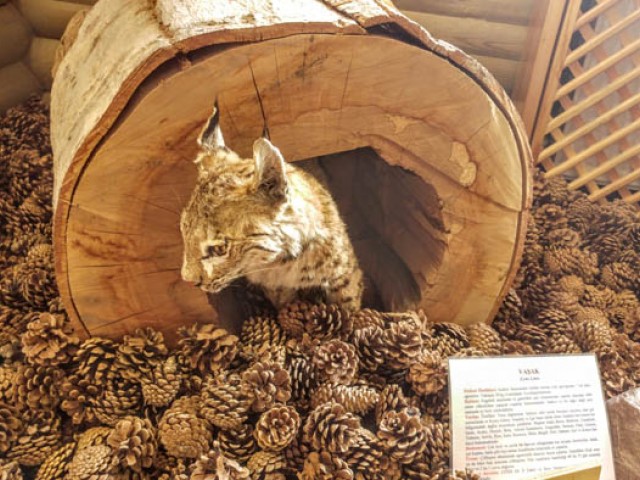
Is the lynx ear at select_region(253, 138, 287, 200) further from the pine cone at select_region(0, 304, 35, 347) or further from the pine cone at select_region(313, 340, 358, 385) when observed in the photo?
the pine cone at select_region(0, 304, 35, 347)

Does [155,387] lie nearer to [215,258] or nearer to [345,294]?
[215,258]

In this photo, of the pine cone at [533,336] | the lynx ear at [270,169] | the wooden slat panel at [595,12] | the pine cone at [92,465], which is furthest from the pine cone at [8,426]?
the wooden slat panel at [595,12]

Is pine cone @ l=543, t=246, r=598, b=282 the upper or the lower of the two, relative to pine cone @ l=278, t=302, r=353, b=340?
lower

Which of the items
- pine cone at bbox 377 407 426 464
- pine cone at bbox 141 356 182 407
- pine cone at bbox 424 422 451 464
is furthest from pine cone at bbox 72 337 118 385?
pine cone at bbox 424 422 451 464

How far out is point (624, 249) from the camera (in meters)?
2.28

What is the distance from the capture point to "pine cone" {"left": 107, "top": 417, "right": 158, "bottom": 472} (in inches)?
50.8

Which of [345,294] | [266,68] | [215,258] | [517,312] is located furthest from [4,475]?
[517,312]

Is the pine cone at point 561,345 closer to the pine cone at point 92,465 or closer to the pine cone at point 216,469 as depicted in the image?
the pine cone at point 216,469

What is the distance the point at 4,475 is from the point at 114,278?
0.52 meters

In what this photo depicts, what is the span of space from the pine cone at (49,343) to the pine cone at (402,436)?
34.1 inches

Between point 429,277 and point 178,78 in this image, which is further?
point 429,277

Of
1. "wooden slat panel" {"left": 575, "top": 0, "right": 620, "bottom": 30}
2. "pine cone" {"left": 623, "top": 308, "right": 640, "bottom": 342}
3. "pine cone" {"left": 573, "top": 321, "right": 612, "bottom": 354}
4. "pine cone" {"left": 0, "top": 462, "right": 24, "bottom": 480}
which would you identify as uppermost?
"wooden slat panel" {"left": 575, "top": 0, "right": 620, "bottom": 30}

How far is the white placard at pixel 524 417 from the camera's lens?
1216 millimetres

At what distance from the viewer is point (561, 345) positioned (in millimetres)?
1717
